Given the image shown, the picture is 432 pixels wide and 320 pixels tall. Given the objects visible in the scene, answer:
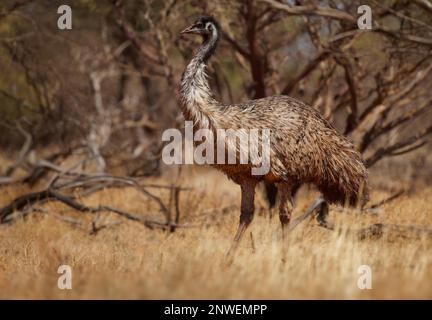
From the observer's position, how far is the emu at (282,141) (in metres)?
6.34

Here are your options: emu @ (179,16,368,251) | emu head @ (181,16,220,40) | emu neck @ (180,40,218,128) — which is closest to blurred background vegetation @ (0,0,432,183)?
emu head @ (181,16,220,40)

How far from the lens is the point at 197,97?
6332 mm

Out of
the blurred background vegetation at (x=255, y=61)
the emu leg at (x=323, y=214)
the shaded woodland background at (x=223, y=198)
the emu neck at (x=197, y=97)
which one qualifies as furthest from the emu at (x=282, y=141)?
the blurred background vegetation at (x=255, y=61)

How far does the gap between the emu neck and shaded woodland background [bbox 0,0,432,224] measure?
1.45 m

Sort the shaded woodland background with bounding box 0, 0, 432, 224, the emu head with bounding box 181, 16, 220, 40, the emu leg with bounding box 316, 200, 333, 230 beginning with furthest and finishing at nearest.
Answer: the shaded woodland background with bounding box 0, 0, 432, 224, the emu leg with bounding box 316, 200, 333, 230, the emu head with bounding box 181, 16, 220, 40

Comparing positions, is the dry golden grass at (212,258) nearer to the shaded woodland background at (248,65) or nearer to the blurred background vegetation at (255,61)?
the shaded woodland background at (248,65)

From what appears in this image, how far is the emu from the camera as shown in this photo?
20.8 feet

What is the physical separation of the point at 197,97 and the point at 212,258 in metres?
1.42

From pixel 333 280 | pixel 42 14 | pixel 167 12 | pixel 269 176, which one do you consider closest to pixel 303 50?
pixel 167 12

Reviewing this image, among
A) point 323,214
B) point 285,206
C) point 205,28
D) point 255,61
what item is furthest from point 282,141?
point 255,61

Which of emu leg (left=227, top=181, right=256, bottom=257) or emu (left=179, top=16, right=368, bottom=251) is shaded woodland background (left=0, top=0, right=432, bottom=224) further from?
emu leg (left=227, top=181, right=256, bottom=257)

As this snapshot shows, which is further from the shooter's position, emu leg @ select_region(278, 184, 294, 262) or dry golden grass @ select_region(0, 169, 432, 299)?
emu leg @ select_region(278, 184, 294, 262)

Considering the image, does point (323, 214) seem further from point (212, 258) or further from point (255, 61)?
point (255, 61)

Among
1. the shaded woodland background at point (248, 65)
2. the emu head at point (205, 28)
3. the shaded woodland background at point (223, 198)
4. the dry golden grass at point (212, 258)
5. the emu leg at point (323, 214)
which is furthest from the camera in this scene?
the shaded woodland background at point (248, 65)
